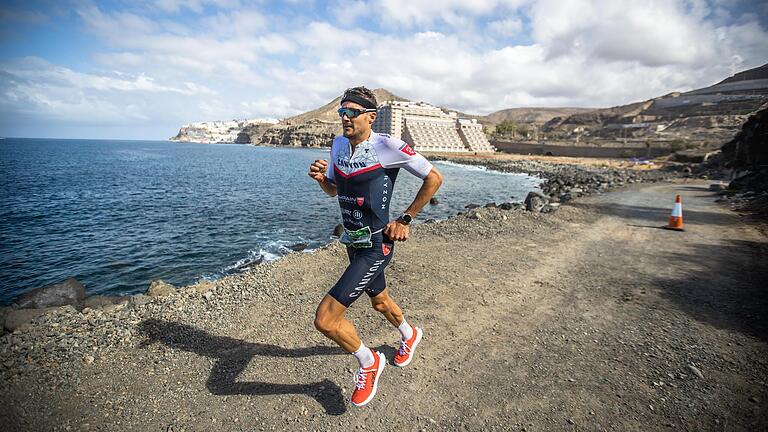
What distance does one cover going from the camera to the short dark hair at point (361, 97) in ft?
12.3

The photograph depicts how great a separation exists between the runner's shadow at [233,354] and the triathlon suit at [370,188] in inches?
53.9

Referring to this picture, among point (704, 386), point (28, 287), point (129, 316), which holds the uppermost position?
point (129, 316)

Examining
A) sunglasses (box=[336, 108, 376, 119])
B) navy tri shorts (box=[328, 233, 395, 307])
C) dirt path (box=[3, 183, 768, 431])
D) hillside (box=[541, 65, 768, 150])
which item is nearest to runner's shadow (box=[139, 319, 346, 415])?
dirt path (box=[3, 183, 768, 431])

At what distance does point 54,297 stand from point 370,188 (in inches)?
426

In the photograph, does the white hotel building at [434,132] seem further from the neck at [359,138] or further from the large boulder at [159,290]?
the neck at [359,138]

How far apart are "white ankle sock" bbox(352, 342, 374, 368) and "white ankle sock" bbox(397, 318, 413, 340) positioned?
2.55 ft

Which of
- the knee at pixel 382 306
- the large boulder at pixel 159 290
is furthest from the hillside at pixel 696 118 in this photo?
the large boulder at pixel 159 290

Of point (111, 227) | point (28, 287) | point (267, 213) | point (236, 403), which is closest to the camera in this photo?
point (236, 403)

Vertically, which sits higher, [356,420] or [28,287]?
[356,420]

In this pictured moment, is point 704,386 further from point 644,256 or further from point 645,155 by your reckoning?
point 645,155

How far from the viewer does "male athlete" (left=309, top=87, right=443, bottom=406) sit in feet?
12.2

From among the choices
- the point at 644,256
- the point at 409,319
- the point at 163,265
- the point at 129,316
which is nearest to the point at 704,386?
the point at 409,319

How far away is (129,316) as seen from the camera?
20.1 ft

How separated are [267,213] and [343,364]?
2357 cm
